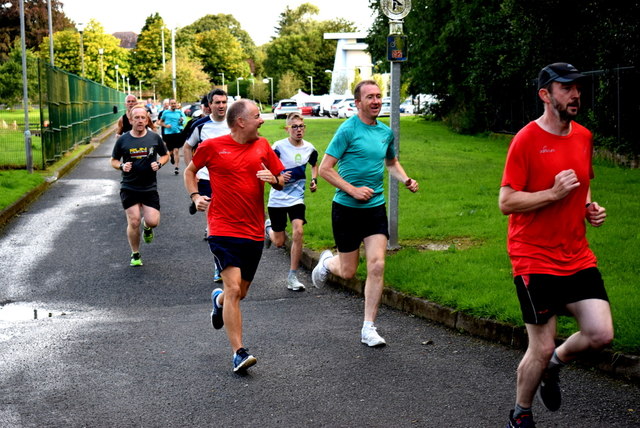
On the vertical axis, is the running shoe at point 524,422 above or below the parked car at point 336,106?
above

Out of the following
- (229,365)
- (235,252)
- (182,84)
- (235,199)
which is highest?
(182,84)

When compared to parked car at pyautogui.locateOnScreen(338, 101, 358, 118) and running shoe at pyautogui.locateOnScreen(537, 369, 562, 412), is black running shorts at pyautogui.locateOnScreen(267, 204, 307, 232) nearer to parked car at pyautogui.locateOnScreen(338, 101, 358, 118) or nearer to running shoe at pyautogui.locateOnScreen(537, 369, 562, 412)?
running shoe at pyautogui.locateOnScreen(537, 369, 562, 412)

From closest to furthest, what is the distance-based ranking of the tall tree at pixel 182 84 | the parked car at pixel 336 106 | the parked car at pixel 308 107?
1. the parked car at pixel 336 106
2. the tall tree at pixel 182 84
3. the parked car at pixel 308 107

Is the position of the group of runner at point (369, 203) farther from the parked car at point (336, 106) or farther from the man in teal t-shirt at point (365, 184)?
the parked car at point (336, 106)

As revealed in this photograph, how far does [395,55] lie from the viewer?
9.52 m

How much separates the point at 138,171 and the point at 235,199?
4370 mm

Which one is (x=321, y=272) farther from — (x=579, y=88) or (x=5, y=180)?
(x=5, y=180)

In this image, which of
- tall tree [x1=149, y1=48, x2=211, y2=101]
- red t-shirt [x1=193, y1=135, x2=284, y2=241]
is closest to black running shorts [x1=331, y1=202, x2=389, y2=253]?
red t-shirt [x1=193, y1=135, x2=284, y2=241]

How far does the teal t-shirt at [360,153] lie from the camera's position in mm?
6715

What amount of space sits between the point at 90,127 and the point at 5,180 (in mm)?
17946

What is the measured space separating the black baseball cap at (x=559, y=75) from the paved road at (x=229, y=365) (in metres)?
1.82

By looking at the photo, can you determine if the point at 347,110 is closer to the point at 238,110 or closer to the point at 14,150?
the point at 14,150

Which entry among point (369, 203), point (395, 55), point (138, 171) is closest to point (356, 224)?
point (369, 203)

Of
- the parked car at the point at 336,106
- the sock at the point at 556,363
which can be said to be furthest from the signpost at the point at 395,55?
the parked car at the point at 336,106
